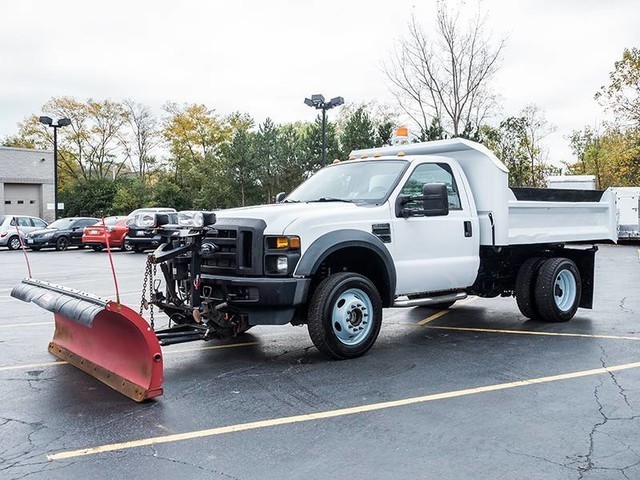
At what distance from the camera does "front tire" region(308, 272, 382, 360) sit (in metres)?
6.18

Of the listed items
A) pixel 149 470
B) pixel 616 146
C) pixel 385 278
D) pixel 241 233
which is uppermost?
pixel 616 146

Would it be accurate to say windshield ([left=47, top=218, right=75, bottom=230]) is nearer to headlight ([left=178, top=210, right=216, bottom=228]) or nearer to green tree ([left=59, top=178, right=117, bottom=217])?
green tree ([left=59, top=178, right=117, bottom=217])

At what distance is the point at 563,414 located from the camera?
15.7ft

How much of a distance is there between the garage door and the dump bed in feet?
148

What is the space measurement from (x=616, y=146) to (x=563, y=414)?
34646mm

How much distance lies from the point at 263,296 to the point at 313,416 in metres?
1.49

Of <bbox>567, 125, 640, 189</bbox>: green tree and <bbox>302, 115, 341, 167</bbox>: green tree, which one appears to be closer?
<bbox>567, 125, 640, 189</bbox>: green tree

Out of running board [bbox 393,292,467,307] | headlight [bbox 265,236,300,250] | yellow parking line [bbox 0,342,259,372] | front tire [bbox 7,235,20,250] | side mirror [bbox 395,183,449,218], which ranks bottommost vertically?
yellow parking line [bbox 0,342,259,372]

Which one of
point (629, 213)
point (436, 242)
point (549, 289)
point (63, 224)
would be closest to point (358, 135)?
point (629, 213)

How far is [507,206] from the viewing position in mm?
7820

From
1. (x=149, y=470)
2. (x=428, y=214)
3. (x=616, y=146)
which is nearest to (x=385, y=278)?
(x=428, y=214)

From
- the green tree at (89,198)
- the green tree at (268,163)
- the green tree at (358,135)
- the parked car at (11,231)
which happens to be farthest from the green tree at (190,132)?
the parked car at (11,231)

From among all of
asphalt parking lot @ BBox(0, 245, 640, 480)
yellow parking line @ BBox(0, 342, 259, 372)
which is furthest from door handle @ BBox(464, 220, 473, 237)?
yellow parking line @ BBox(0, 342, 259, 372)

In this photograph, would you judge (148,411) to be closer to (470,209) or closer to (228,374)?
(228,374)
